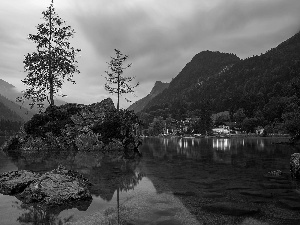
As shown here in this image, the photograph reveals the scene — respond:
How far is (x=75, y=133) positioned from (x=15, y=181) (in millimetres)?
27103

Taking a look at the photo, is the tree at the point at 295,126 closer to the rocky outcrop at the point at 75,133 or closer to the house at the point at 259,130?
the rocky outcrop at the point at 75,133

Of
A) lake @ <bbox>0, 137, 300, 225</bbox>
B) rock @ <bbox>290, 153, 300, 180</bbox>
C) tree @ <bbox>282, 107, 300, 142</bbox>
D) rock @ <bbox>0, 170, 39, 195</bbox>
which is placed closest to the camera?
lake @ <bbox>0, 137, 300, 225</bbox>

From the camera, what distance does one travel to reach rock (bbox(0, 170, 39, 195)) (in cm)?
1324

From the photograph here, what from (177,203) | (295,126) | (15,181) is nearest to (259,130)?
A: (295,126)

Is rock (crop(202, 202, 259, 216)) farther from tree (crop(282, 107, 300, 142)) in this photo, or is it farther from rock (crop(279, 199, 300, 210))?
tree (crop(282, 107, 300, 142))

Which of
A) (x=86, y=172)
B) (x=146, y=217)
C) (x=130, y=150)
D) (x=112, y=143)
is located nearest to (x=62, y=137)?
(x=112, y=143)

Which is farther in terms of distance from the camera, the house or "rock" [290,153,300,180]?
the house

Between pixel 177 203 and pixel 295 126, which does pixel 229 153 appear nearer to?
pixel 177 203

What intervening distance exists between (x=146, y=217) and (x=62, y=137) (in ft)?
110

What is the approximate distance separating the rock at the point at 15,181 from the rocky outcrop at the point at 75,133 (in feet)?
78.8

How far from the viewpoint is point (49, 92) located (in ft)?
143

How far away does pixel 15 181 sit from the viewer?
1377 cm

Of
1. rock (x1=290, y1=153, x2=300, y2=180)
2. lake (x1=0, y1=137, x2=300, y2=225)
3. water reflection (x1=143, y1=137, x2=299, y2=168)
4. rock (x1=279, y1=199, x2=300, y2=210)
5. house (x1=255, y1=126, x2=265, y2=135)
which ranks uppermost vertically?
house (x1=255, y1=126, x2=265, y2=135)

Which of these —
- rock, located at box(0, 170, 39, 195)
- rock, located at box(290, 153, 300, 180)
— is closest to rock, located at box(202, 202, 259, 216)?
rock, located at box(290, 153, 300, 180)
